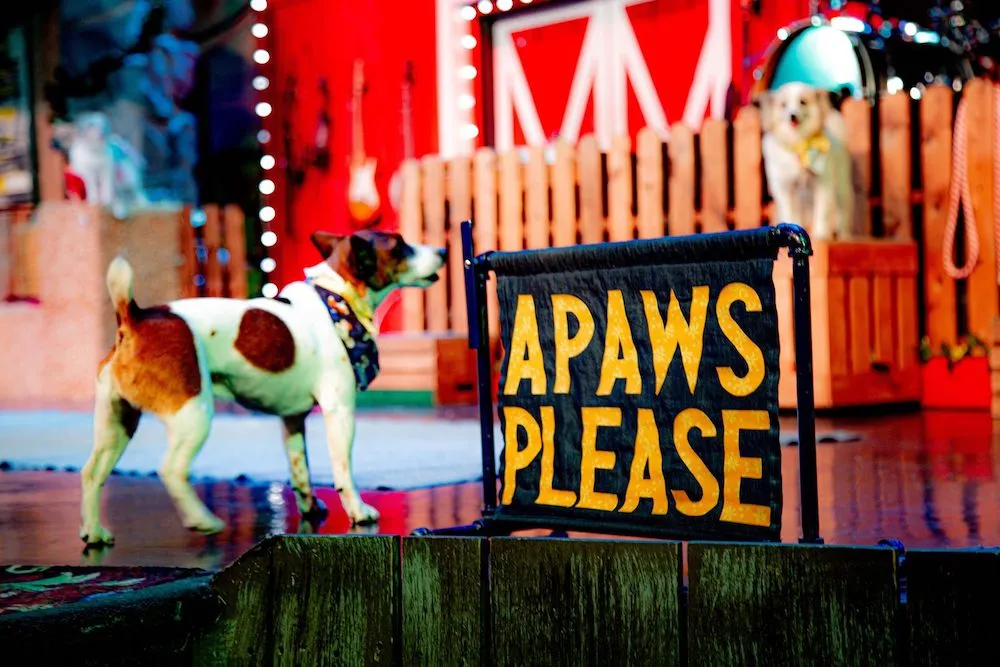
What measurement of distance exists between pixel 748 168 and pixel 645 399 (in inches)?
227

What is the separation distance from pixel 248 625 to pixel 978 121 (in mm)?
5901

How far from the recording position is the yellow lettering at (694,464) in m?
2.29

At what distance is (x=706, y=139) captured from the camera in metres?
8.12

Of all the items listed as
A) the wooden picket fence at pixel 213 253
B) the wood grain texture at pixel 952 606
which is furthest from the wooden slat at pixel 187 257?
the wood grain texture at pixel 952 606

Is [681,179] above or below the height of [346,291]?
above

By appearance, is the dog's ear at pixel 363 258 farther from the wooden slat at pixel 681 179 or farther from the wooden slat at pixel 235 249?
the wooden slat at pixel 235 249

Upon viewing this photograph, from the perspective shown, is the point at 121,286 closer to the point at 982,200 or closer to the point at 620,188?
the point at 982,200

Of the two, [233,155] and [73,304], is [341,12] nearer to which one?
[233,155]

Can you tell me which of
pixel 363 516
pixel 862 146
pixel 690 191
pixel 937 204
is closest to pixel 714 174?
pixel 690 191

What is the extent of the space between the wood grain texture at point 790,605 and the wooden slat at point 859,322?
200 inches

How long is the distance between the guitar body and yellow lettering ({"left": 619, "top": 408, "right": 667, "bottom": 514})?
30.8ft

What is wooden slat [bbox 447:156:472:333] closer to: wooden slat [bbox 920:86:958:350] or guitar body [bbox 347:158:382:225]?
guitar body [bbox 347:158:382:225]

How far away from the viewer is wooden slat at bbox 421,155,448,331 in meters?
9.75

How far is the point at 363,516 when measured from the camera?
3438mm
